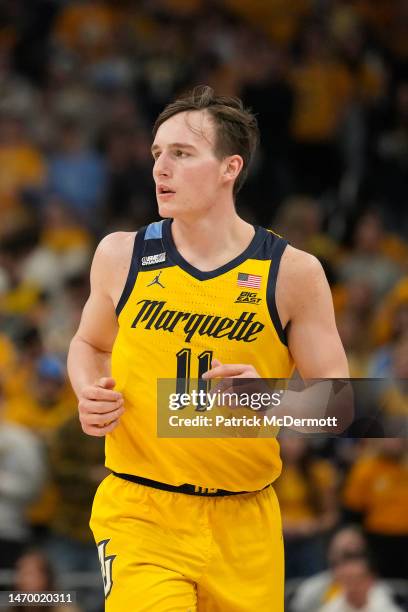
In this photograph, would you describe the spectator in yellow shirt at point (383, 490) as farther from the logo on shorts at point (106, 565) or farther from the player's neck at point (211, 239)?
the logo on shorts at point (106, 565)

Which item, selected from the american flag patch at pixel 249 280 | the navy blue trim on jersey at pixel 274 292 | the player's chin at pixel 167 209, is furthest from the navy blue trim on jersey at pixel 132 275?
the navy blue trim on jersey at pixel 274 292

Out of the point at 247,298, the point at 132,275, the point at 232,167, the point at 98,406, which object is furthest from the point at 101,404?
the point at 232,167

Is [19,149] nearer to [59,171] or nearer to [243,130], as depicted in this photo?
[59,171]

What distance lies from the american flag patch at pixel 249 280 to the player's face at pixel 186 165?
0.33 meters

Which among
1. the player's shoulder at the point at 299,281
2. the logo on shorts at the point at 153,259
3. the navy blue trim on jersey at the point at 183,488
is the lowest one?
the navy blue trim on jersey at the point at 183,488

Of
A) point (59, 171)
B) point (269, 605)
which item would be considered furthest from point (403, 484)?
point (59, 171)

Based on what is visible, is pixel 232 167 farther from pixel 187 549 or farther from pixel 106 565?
pixel 106 565

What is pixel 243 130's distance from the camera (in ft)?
17.1

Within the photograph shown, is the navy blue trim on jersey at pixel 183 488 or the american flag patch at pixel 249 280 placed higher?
the american flag patch at pixel 249 280

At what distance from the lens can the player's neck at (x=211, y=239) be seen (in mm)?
5109

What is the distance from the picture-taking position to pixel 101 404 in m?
4.70

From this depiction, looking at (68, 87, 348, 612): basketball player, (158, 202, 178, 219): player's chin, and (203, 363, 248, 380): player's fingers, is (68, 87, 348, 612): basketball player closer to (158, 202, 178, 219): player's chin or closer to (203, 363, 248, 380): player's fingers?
(158, 202, 178, 219): player's chin

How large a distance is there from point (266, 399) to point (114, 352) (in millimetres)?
682

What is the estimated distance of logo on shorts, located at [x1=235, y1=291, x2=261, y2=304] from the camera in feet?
16.3
